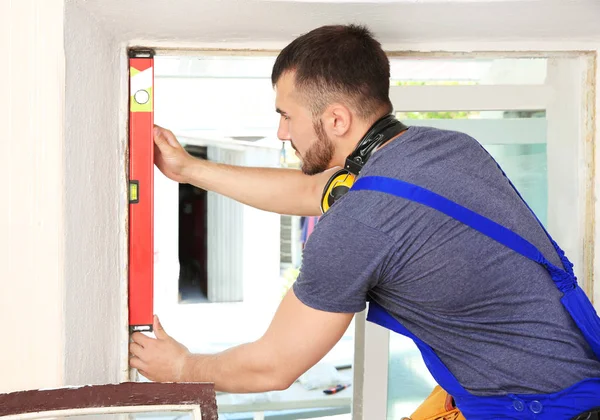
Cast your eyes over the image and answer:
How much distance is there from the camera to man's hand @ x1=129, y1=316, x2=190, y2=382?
55.7 inches

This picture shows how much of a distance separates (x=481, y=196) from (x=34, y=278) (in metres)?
0.82

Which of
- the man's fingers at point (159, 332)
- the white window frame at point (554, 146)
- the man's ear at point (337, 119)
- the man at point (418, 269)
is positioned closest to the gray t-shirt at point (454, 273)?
the man at point (418, 269)

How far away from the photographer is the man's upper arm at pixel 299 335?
125 centimetres

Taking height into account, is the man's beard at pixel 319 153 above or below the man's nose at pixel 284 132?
below

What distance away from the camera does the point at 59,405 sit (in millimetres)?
969

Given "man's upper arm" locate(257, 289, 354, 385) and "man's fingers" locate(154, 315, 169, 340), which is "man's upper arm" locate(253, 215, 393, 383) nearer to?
"man's upper arm" locate(257, 289, 354, 385)

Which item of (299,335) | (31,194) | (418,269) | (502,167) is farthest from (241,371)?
(502,167)

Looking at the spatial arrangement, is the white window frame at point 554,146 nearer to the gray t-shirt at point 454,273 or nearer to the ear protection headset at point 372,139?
the ear protection headset at point 372,139

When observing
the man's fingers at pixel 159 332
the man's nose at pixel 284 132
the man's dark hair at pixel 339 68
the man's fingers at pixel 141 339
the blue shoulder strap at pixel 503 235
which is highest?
the man's dark hair at pixel 339 68

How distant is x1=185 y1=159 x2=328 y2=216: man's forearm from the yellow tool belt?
22.1 inches

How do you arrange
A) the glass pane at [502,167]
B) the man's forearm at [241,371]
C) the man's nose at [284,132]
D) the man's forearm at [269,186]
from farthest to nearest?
the glass pane at [502,167] → the man's forearm at [269,186] → the man's nose at [284,132] → the man's forearm at [241,371]

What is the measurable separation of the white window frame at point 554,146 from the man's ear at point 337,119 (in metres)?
0.40

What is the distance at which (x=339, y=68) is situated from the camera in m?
1.36

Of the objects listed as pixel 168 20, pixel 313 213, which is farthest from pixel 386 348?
pixel 168 20
